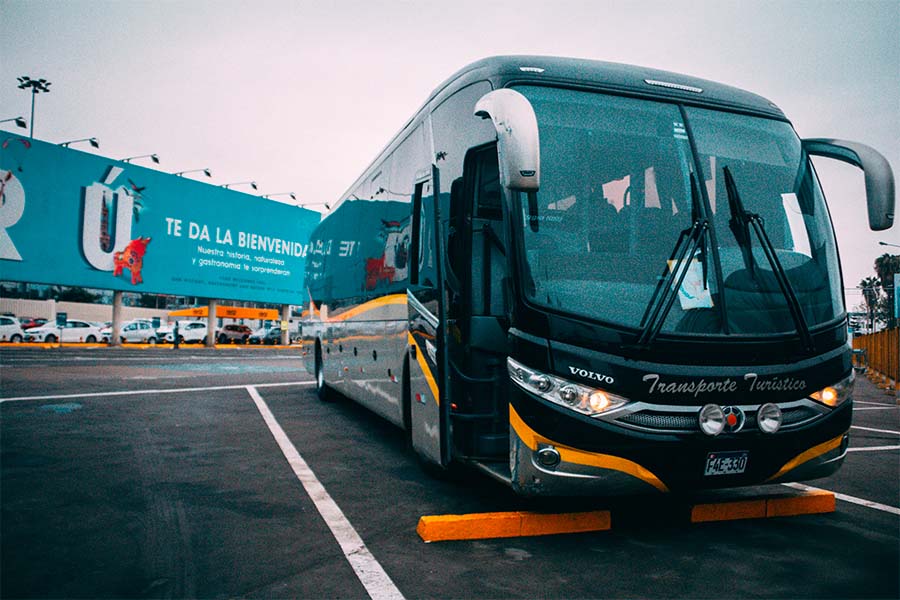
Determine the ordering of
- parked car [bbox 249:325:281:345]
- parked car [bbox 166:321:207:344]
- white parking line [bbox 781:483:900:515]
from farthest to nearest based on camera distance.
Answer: parked car [bbox 249:325:281:345], parked car [bbox 166:321:207:344], white parking line [bbox 781:483:900:515]

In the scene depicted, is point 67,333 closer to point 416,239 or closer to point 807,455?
point 416,239

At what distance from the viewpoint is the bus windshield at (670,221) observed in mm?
4777

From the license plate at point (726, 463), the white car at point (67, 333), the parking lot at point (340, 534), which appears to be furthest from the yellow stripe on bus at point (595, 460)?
the white car at point (67, 333)

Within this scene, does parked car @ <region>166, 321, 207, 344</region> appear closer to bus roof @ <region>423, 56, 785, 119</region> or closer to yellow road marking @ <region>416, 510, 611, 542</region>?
bus roof @ <region>423, 56, 785, 119</region>

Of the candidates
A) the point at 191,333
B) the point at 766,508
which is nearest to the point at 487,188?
the point at 766,508

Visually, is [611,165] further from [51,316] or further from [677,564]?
[51,316]

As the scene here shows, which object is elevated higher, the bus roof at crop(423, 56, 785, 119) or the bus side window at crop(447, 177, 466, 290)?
the bus roof at crop(423, 56, 785, 119)

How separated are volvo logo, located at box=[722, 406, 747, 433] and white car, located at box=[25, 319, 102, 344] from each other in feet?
156

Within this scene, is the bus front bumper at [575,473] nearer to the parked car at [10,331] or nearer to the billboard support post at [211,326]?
the billboard support post at [211,326]

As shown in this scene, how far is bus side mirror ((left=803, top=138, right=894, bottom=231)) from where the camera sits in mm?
5547

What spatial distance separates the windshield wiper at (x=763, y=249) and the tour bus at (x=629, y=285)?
11mm

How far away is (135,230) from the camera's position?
39031 mm

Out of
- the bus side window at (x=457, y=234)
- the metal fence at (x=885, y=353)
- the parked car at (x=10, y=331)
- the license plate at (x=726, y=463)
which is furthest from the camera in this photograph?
the parked car at (x=10, y=331)

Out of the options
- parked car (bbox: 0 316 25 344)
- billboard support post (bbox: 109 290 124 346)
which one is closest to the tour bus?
billboard support post (bbox: 109 290 124 346)
